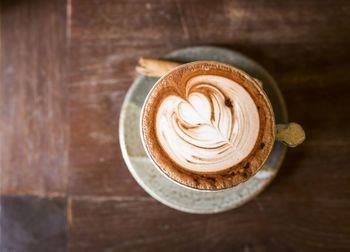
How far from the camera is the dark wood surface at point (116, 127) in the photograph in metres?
0.84

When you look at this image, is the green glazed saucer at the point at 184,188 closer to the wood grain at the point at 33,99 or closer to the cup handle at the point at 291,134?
the cup handle at the point at 291,134

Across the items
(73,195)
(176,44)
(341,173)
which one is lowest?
(73,195)

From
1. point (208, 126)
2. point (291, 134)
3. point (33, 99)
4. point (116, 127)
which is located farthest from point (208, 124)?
point (33, 99)

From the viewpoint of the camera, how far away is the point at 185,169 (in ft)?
2.00

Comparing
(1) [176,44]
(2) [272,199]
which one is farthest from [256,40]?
(2) [272,199]

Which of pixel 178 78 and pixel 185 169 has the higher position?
pixel 178 78

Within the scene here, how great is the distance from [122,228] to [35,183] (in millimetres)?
308

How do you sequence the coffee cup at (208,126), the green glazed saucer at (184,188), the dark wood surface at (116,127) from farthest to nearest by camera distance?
1. the dark wood surface at (116,127)
2. the green glazed saucer at (184,188)
3. the coffee cup at (208,126)

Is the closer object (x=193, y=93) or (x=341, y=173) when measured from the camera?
(x=193, y=93)

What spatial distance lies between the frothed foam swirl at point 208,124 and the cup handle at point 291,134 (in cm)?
7

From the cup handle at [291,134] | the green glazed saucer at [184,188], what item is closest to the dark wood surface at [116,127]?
the green glazed saucer at [184,188]

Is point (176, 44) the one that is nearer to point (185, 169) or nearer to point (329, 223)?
point (185, 169)

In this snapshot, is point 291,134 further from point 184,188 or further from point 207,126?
point 184,188

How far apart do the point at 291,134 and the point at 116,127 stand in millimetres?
490
